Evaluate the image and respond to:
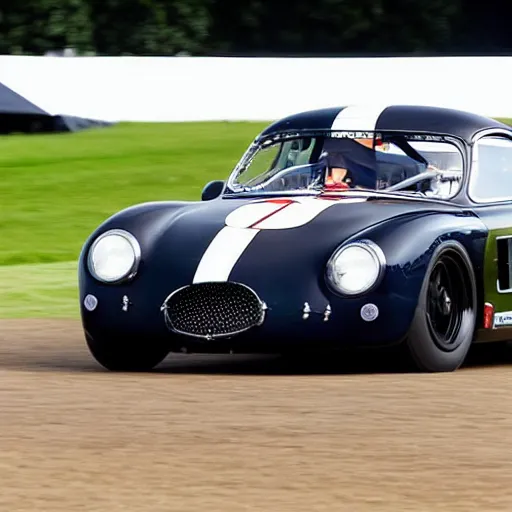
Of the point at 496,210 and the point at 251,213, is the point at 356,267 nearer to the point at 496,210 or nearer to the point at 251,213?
the point at 251,213

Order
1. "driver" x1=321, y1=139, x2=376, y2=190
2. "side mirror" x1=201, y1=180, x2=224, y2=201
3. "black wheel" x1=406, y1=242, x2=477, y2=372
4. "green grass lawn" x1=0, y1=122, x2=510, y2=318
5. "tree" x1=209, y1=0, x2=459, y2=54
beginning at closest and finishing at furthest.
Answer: "black wheel" x1=406, y1=242, x2=477, y2=372 < "driver" x1=321, y1=139, x2=376, y2=190 < "side mirror" x1=201, y1=180, x2=224, y2=201 < "green grass lawn" x1=0, y1=122, x2=510, y2=318 < "tree" x1=209, y1=0, x2=459, y2=54

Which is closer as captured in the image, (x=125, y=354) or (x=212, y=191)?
(x=125, y=354)

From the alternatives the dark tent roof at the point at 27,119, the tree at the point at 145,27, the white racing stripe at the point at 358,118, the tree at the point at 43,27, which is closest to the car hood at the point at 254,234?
the white racing stripe at the point at 358,118

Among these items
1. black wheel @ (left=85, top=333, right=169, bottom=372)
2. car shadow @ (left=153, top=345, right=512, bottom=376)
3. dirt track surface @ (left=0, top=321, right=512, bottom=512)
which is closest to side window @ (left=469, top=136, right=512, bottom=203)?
car shadow @ (left=153, top=345, right=512, bottom=376)

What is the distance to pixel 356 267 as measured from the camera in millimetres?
7297

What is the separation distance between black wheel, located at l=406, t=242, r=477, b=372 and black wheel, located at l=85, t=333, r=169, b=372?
115cm

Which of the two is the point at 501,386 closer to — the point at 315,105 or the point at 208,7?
the point at 315,105

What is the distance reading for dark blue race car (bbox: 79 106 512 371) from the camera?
732 cm

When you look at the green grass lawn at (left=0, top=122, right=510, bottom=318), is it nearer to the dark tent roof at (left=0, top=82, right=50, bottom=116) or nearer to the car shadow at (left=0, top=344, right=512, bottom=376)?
the dark tent roof at (left=0, top=82, right=50, bottom=116)

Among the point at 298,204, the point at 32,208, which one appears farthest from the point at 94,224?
the point at 298,204

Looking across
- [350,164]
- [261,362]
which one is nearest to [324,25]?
[350,164]

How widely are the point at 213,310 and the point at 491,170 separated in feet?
6.50

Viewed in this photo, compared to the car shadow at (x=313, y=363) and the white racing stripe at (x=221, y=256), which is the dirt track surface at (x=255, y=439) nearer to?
the car shadow at (x=313, y=363)

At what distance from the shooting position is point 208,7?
112 ft
